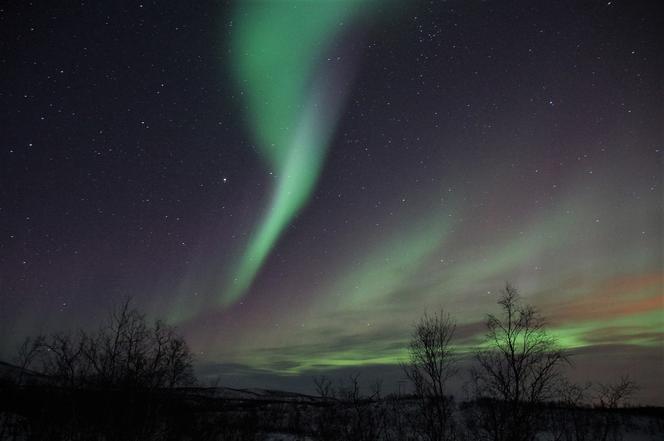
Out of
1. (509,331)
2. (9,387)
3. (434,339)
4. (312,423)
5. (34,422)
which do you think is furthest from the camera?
(312,423)

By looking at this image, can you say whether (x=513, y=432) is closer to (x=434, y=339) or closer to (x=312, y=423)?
(x=434, y=339)

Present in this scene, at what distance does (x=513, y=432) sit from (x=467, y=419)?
76418 millimetres

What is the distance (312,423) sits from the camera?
119 meters

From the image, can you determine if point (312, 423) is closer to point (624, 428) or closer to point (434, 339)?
point (624, 428)

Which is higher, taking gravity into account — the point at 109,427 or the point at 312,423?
the point at 109,427

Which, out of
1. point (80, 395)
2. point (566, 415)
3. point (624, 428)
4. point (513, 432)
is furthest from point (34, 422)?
point (624, 428)

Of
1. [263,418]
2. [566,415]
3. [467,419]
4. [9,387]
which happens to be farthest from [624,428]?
[9,387]

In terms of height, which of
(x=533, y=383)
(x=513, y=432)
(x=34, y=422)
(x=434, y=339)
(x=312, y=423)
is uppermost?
(x=434, y=339)

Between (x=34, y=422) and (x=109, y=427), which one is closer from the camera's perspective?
(x=109, y=427)

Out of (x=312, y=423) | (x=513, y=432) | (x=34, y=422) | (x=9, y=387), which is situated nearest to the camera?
(x=513, y=432)

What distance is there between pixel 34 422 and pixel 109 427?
17009 mm

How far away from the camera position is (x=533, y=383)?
31.0 m

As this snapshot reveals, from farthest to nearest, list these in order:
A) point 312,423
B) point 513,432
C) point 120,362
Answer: point 312,423 → point 120,362 → point 513,432

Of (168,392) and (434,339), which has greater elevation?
(434,339)
